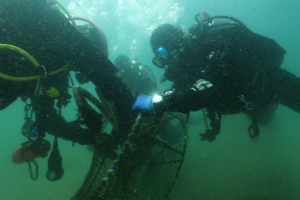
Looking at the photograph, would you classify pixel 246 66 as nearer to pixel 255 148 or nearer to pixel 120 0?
pixel 255 148

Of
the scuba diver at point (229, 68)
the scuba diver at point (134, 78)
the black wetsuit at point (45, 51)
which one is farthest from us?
the scuba diver at point (134, 78)

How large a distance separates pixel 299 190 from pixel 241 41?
15.7 feet

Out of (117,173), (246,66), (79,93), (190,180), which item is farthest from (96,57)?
(190,180)

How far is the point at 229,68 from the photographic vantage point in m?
2.55

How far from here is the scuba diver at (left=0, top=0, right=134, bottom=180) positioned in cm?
184

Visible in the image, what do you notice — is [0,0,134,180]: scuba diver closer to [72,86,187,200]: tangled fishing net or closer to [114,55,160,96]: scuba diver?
[72,86,187,200]: tangled fishing net

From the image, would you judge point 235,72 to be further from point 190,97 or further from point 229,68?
point 190,97

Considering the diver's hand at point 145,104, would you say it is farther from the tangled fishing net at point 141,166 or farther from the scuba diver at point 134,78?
the scuba diver at point 134,78

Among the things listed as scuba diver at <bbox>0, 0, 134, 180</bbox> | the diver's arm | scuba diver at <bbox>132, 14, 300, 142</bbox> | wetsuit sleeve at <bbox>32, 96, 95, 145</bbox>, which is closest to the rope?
the diver's arm

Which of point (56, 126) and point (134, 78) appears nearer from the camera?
point (56, 126)

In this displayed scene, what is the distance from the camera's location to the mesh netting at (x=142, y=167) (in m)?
1.87

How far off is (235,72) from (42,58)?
2795 mm

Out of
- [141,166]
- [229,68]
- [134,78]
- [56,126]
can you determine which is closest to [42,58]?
[56,126]

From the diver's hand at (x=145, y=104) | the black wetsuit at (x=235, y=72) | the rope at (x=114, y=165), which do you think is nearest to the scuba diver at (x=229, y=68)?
the black wetsuit at (x=235, y=72)
